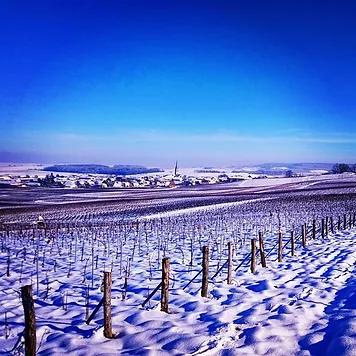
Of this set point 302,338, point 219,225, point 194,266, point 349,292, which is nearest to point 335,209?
point 219,225

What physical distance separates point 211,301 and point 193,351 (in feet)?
12.9

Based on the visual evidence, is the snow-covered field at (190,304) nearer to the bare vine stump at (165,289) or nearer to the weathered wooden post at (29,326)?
the bare vine stump at (165,289)

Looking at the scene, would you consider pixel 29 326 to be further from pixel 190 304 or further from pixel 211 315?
pixel 190 304

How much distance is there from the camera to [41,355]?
7457 mm

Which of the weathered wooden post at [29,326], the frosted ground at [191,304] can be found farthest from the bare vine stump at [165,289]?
the weathered wooden post at [29,326]

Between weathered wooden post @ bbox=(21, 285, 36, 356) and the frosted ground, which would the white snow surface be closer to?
the frosted ground

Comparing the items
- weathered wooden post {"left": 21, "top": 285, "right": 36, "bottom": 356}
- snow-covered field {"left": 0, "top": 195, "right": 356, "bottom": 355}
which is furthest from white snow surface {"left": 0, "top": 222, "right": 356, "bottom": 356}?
weathered wooden post {"left": 21, "top": 285, "right": 36, "bottom": 356}

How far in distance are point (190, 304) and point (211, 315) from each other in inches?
46.4

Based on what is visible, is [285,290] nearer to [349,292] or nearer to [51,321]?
[349,292]

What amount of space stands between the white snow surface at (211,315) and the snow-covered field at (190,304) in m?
0.02

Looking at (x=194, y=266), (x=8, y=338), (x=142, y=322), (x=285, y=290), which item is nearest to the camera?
(x=8, y=338)

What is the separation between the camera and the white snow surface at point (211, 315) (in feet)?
24.5

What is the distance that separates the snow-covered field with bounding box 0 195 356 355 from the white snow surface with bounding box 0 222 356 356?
0.02 meters

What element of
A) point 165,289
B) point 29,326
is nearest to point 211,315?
point 165,289
